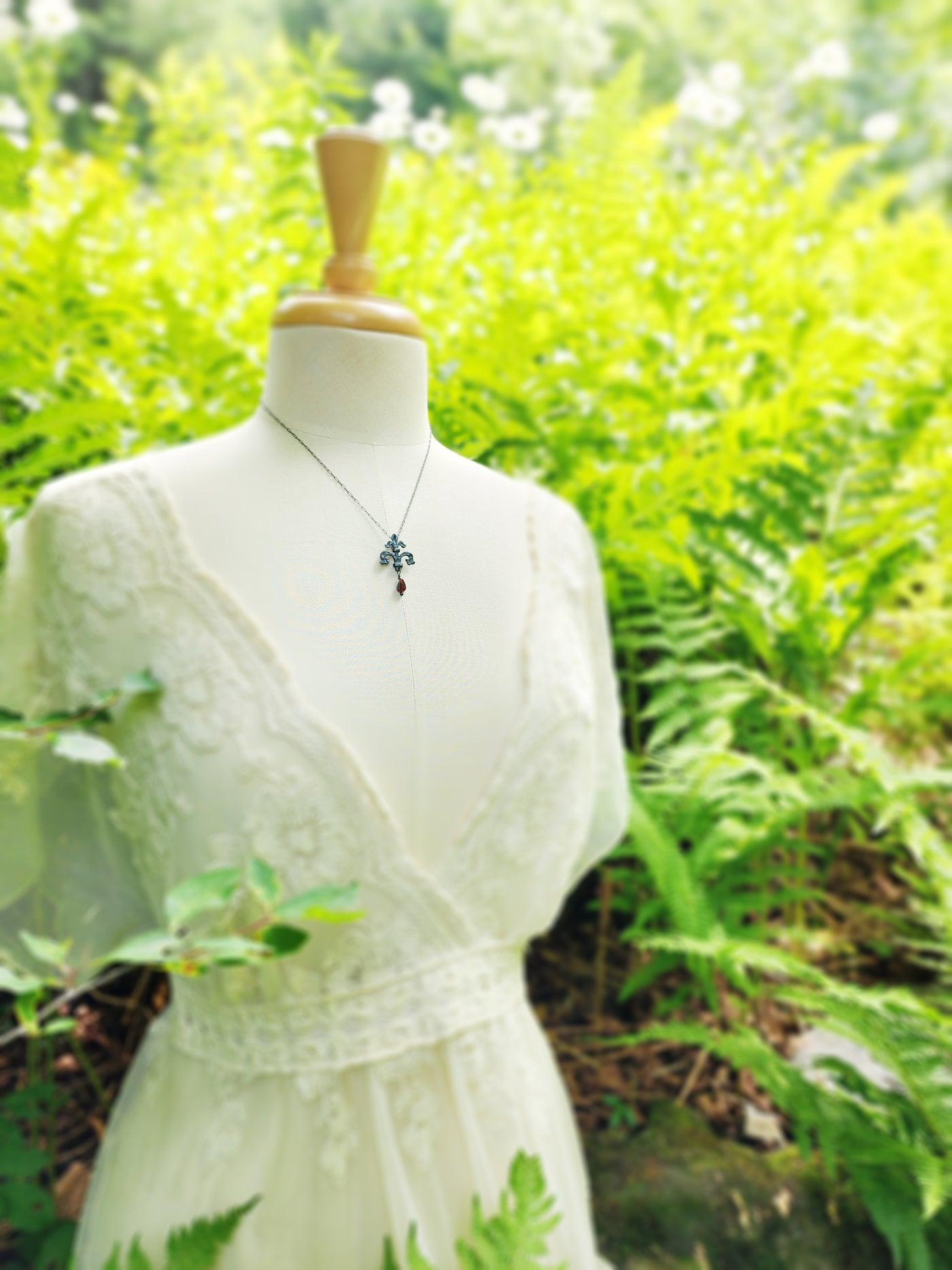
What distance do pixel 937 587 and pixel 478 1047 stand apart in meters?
1.52

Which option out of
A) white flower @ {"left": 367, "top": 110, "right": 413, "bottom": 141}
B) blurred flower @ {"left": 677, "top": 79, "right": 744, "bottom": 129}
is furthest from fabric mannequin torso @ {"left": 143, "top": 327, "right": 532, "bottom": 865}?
blurred flower @ {"left": 677, "top": 79, "right": 744, "bottom": 129}

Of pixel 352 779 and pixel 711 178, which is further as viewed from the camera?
pixel 711 178

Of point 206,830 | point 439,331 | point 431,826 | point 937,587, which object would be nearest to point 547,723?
point 431,826

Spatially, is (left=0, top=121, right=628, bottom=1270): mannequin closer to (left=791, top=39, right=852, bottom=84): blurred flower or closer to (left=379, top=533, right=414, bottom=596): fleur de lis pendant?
(left=379, top=533, right=414, bottom=596): fleur de lis pendant

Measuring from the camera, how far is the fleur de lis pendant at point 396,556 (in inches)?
18.4

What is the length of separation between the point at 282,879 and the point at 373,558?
280 millimetres

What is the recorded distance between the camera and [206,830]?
0.62m

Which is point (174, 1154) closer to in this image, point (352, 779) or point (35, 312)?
point (352, 779)

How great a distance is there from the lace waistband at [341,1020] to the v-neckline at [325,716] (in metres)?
0.08

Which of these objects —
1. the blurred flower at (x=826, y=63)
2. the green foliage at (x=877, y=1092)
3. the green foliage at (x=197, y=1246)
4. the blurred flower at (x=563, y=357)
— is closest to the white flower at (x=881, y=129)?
the blurred flower at (x=826, y=63)

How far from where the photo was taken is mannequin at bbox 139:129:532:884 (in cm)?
48

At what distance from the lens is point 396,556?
470 millimetres

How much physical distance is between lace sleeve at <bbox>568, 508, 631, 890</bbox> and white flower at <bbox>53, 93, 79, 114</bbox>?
7.53 ft

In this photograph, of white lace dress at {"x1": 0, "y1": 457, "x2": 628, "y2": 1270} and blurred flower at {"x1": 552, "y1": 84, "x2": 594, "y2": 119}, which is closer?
white lace dress at {"x1": 0, "y1": 457, "x2": 628, "y2": 1270}
